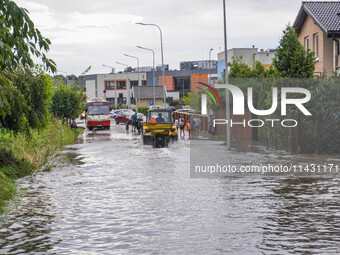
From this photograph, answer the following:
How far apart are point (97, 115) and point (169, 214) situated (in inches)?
1756

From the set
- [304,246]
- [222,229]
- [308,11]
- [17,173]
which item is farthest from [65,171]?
[308,11]

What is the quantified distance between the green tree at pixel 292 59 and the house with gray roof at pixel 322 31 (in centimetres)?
671

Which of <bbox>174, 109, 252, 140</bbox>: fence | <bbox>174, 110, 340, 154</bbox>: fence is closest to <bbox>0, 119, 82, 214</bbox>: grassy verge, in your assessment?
<bbox>174, 110, 340, 154</bbox>: fence

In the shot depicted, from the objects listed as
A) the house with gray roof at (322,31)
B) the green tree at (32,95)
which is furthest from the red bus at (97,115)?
the green tree at (32,95)

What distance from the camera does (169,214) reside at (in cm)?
1184

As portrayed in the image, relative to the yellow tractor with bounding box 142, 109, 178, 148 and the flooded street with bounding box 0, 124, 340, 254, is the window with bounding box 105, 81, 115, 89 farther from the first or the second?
the flooded street with bounding box 0, 124, 340, 254

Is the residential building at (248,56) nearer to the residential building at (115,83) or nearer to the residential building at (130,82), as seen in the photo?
the residential building at (130,82)

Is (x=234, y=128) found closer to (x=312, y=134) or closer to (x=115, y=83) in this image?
(x=312, y=134)

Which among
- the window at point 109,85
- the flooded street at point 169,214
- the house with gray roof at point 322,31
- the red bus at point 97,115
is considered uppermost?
the window at point 109,85

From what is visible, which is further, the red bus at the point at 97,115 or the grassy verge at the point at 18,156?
the red bus at the point at 97,115

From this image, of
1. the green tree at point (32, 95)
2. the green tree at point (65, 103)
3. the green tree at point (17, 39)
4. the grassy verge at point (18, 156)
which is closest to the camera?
the green tree at point (17, 39)

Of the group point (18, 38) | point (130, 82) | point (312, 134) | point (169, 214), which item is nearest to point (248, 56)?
point (130, 82)

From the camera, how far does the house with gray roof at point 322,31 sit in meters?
35.2

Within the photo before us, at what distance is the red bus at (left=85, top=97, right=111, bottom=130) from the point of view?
55344mm
